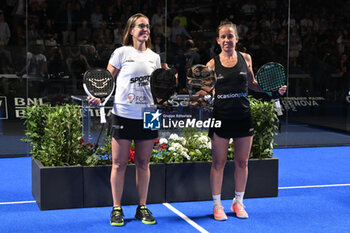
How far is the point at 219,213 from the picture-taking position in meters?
5.26

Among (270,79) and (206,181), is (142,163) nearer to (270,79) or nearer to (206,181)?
(206,181)

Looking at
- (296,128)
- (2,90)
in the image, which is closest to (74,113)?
Answer: (2,90)

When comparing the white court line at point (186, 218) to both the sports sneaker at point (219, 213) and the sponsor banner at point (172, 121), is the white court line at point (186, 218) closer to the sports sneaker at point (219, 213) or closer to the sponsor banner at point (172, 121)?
the sports sneaker at point (219, 213)

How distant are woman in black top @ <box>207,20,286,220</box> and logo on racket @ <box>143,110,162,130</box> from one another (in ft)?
1.97

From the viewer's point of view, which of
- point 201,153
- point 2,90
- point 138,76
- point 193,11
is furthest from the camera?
point 193,11

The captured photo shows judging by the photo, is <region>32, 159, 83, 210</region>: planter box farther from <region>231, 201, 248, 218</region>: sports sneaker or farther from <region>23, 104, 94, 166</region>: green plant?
<region>231, 201, 248, 218</region>: sports sneaker

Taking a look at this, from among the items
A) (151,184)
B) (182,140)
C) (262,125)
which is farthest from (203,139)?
(151,184)

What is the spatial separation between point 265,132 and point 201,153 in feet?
2.46

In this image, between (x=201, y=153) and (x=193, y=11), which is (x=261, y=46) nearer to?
(x=193, y=11)

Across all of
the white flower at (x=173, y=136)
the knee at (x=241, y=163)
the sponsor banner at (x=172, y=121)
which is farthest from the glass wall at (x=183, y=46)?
the knee at (x=241, y=163)

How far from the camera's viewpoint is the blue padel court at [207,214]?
16.4 ft

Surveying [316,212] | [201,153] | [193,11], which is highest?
[193,11]

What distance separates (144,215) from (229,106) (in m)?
1.28

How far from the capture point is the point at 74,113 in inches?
226
